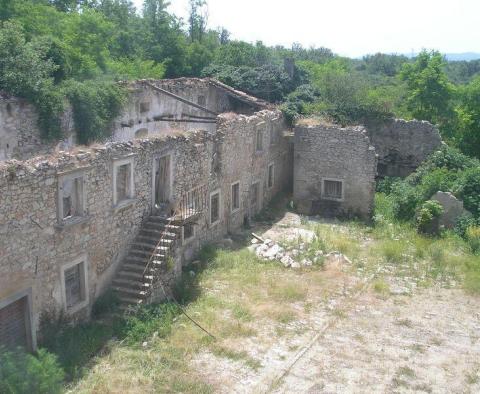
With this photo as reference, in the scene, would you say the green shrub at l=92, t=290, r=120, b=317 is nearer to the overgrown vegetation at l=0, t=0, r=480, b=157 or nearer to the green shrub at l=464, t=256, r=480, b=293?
the overgrown vegetation at l=0, t=0, r=480, b=157

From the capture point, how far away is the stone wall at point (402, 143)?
93.4 feet

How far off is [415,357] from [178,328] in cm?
587

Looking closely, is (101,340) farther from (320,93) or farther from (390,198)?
(320,93)

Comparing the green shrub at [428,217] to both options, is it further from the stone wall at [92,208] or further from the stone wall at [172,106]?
the stone wall at [172,106]

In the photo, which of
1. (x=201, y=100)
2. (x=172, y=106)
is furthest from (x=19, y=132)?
(x=201, y=100)

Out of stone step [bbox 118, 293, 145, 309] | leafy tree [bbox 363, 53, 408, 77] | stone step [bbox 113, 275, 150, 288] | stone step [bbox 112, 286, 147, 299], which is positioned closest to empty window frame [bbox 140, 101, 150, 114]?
stone step [bbox 113, 275, 150, 288]

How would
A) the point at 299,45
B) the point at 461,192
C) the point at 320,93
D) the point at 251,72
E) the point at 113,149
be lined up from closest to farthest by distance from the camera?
the point at 113,149
the point at 461,192
the point at 320,93
the point at 251,72
the point at 299,45

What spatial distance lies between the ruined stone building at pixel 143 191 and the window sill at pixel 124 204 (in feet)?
0.12

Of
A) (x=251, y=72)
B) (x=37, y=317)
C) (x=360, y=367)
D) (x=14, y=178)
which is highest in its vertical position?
(x=251, y=72)

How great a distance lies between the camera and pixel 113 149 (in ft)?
49.3

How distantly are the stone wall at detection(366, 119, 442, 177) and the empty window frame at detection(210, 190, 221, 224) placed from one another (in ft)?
37.3

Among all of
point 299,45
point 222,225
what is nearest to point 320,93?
point 222,225

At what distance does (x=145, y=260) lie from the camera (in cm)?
1589

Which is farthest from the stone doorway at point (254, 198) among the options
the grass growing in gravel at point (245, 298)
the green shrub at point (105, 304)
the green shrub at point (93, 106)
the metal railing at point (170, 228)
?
the green shrub at point (105, 304)
